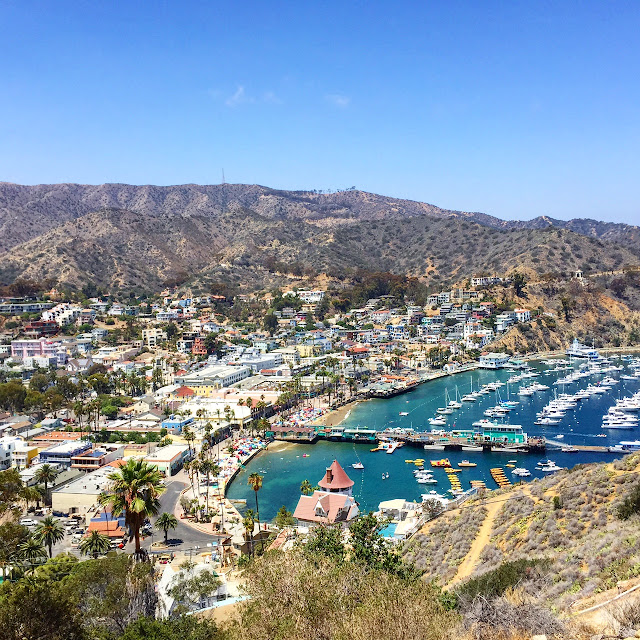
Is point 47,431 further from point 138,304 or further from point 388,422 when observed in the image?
point 138,304

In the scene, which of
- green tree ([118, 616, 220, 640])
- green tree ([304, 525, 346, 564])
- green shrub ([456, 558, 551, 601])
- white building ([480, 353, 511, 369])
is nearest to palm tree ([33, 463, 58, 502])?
green tree ([304, 525, 346, 564])

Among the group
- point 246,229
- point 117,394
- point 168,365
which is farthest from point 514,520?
point 246,229

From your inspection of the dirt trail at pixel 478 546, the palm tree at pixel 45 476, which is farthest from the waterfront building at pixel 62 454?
the dirt trail at pixel 478 546

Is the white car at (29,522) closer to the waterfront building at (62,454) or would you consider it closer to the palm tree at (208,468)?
the waterfront building at (62,454)

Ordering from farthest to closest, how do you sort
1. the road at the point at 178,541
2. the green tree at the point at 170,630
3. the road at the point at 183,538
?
the road at the point at 183,538
the road at the point at 178,541
the green tree at the point at 170,630

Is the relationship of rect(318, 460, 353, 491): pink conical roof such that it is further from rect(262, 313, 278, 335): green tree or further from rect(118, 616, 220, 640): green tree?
rect(262, 313, 278, 335): green tree
